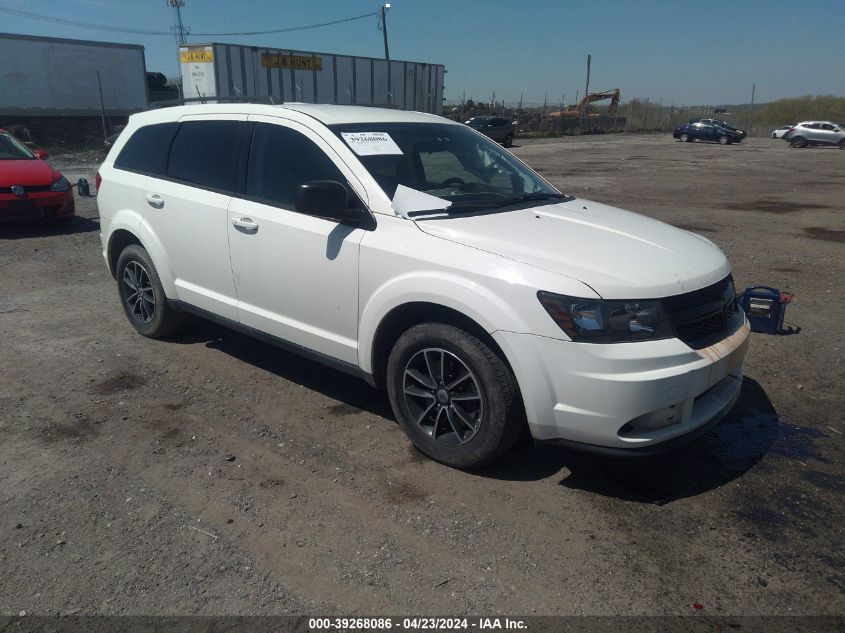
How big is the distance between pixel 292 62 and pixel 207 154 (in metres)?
24.3

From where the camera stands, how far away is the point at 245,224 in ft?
14.2

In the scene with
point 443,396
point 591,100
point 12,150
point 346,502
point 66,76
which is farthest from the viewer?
point 591,100

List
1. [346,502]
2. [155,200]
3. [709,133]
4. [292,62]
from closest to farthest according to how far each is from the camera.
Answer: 1. [346,502]
2. [155,200]
3. [292,62]
4. [709,133]

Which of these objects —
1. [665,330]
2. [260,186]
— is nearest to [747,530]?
[665,330]

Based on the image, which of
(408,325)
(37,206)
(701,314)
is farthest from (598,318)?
(37,206)

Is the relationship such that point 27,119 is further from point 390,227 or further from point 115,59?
point 390,227

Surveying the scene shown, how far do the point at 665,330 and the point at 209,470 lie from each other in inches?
98.2

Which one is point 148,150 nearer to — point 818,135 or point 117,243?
point 117,243

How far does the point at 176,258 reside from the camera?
4.99 m

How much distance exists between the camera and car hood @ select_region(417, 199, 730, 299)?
3.17 metres

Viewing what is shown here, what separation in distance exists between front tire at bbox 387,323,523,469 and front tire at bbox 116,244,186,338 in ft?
8.10

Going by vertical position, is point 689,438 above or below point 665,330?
below

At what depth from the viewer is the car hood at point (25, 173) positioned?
953 cm

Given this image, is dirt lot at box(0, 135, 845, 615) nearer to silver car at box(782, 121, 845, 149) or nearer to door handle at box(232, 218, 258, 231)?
door handle at box(232, 218, 258, 231)
